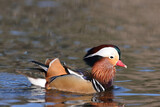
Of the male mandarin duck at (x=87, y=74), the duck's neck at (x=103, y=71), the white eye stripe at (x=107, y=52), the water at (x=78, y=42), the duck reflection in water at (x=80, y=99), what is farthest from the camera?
the duck's neck at (x=103, y=71)

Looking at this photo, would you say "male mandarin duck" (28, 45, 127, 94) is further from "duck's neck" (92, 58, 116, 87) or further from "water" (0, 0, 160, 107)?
"water" (0, 0, 160, 107)

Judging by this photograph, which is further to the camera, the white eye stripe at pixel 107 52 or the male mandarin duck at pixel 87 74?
the white eye stripe at pixel 107 52

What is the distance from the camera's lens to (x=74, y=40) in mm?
13031

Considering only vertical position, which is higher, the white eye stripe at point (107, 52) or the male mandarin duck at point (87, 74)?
the white eye stripe at point (107, 52)

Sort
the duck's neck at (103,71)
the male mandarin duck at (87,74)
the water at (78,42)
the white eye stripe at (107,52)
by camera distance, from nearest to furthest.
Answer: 1. the water at (78,42)
2. the male mandarin duck at (87,74)
3. the white eye stripe at (107,52)
4. the duck's neck at (103,71)

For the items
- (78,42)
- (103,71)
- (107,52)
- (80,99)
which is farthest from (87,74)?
(78,42)

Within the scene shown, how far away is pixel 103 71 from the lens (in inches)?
327

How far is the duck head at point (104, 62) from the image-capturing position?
8.12 meters

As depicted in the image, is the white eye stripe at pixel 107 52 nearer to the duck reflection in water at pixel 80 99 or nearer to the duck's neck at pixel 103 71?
the duck's neck at pixel 103 71

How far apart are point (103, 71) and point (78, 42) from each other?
14.9ft

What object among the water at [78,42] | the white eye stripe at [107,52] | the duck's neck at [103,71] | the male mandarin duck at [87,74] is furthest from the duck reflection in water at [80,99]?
the white eye stripe at [107,52]

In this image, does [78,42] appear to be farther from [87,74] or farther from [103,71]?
[87,74]

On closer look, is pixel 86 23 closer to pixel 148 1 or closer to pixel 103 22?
pixel 103 22

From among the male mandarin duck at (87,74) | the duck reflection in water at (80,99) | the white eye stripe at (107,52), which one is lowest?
the duck reflection in water at (80,99)
